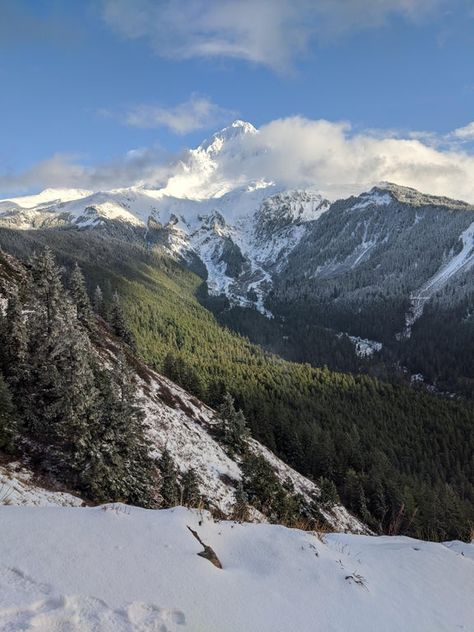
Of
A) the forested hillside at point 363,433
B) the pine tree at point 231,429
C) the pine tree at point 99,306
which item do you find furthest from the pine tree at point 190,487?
the pine tree at point 99,306

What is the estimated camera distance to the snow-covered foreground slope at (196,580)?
5602mm

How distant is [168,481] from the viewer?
34250mm

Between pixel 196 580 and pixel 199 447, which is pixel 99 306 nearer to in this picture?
pixel 199 447

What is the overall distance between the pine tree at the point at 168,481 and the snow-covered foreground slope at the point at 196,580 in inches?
959

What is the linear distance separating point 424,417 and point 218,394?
7504cm

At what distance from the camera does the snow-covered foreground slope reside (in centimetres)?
560

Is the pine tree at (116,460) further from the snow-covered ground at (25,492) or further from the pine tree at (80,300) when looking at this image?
the pine tree at (80,300)

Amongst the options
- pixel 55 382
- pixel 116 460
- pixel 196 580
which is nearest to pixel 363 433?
pixel 116 460

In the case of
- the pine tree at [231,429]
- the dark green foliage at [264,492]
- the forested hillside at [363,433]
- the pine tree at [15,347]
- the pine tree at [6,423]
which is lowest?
the forested hillside at [363,433]

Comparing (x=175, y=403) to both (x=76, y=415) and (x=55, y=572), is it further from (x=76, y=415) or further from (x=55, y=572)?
(x=55, y=572)

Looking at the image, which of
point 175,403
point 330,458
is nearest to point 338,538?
point 175,403

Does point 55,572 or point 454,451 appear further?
point 454,451

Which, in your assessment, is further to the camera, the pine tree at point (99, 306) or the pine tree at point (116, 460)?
the pine tree at point (99, 306)

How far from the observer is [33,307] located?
32.3m
